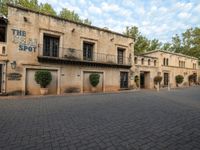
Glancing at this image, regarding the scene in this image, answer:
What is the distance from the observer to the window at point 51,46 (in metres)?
17.7

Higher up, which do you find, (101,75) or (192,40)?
(192,40)

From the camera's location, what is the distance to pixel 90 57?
835 inches

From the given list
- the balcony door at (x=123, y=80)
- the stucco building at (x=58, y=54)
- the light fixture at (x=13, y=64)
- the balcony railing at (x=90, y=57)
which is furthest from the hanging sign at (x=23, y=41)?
the balcony door at (x=123, y=80)

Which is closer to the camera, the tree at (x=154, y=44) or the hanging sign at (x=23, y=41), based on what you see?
the hanging sign at (x=23, y=41)

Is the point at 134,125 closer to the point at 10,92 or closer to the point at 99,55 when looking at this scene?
the point at 10,92

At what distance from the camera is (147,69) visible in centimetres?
2755

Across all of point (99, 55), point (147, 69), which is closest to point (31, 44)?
point (99, 55)

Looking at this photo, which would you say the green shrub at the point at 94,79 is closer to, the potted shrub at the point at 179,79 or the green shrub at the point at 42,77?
the green shrub at the point at 42,77

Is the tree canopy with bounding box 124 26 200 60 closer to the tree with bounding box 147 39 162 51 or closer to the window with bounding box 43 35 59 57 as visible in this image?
the tree with bounding box 147 39 162 51

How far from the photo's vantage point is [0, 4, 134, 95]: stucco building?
15.1 m

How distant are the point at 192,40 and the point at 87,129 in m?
47.8

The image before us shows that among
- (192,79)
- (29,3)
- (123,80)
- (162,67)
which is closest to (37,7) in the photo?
(29,3)

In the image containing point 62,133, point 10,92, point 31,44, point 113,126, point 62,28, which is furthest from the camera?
point 62,28

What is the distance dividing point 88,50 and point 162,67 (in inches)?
633
